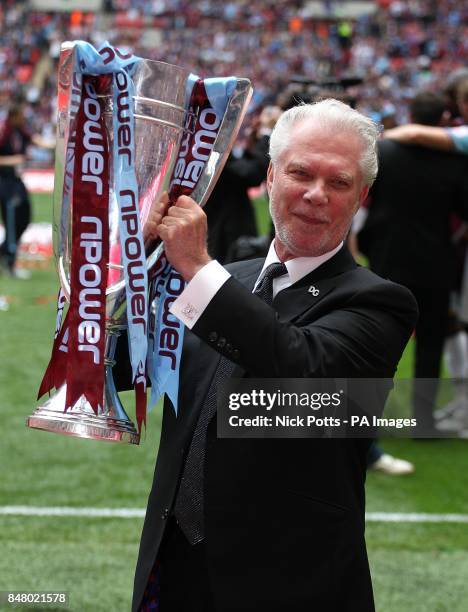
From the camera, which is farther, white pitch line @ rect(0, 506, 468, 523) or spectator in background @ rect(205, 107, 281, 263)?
spectator in background @ rect(205, 107, 281, 263)

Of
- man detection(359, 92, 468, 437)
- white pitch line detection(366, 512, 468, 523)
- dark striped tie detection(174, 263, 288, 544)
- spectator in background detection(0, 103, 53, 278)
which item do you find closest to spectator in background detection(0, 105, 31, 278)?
spectator in background detection(0, 103, 53, 278)

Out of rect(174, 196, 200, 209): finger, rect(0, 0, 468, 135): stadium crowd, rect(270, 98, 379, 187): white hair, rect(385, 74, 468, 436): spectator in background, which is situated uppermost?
rect(270, 98, 379, 187): white hair

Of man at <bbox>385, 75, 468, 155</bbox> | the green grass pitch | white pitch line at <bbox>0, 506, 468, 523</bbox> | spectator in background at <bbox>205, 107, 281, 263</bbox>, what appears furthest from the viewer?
spectator in background at <bbox>205, 107, 281, 263</bbox>

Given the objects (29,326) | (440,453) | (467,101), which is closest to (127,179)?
(467,101)

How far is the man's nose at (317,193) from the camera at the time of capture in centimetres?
200

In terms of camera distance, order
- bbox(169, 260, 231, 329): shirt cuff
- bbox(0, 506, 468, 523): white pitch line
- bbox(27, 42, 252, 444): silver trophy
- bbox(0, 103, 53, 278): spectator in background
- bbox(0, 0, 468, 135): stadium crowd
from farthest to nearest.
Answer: bbox(0, 0, 468, 135): stadium crowd < bbox(0, 103, 53, 278): spectator in background < bbox(0, 506, 468, 523): white pitch line < bbox(27, 42, 252, 444): silver trophy < bbox(169, 260, 231, 329): shirt cuff

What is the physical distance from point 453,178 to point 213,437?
3716 millimetres

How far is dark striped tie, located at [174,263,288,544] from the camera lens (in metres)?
2.09

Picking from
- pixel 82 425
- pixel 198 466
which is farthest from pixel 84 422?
pixel 198 466

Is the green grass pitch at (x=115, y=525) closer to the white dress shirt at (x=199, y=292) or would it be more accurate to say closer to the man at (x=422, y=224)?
the man at (x=422, y=224)

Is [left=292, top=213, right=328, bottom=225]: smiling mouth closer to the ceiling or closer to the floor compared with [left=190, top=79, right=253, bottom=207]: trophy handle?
closer to the floor

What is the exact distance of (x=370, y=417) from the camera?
2.12 m

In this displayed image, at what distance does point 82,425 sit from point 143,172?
54cm

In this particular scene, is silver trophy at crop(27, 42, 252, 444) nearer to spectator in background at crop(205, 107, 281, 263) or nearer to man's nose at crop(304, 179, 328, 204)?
man's nose at crop(304, 179, 328, 204)
